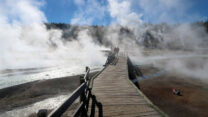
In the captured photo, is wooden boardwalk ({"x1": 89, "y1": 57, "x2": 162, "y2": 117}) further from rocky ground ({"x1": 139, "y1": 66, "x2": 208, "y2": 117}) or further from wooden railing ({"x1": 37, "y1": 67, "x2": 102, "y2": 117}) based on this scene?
rocky ground ({"x1": 139, "y1": 66, "x2": 208, "y2": 117})

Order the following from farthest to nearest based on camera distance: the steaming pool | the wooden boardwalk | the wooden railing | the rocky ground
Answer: the steaming pool < the rocky ground < the wooden boardwalk < the wooden railing

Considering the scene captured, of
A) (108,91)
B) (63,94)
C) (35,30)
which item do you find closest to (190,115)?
(108,91)

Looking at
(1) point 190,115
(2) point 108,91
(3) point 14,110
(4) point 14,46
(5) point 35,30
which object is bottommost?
(1) point 190,115

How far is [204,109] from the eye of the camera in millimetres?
6492

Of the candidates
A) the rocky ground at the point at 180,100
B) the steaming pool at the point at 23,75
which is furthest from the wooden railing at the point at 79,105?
the steaming pool at the point at 23,75

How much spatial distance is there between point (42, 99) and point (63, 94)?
1337 millimetres

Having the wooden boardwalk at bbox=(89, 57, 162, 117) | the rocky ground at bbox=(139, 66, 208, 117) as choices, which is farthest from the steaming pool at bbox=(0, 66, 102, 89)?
the rocky ground at bbox=(139, 66, 208, 117)

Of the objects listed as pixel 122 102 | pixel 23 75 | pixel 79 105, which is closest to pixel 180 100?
pixel 122 102

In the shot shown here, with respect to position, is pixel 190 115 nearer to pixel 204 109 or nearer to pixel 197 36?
pixel 204 109

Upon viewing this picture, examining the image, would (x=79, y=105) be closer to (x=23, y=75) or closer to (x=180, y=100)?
A: (x=180, y=100)

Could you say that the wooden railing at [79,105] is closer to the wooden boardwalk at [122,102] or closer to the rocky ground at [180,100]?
the wooden boardwalk at [122,102]

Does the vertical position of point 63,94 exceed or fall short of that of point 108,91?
it falls short

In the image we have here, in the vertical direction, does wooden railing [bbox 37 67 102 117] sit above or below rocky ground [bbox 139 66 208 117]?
above

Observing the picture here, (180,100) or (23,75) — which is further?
(23,75)
